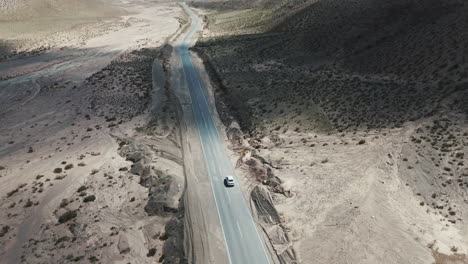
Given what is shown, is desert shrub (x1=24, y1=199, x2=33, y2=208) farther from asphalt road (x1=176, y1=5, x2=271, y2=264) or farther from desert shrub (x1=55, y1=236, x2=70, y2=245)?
asphalt road (x1=176, y1=5, x2=271, y2=264)

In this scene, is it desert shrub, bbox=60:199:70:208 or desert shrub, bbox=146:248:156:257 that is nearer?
desert shrub, bbox=146:248:156:257

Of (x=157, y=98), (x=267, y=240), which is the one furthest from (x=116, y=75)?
(x=267, y=240)

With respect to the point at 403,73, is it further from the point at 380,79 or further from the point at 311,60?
the point at 311,60

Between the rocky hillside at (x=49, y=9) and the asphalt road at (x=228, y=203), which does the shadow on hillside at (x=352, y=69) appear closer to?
the asphalt road at (x=228, y=203)

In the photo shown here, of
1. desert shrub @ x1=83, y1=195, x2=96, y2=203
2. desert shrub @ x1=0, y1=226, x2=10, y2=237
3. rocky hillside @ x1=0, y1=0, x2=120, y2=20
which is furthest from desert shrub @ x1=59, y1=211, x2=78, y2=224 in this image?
rocky hillside @ x1=0, y1=0, x2=120, y2=20

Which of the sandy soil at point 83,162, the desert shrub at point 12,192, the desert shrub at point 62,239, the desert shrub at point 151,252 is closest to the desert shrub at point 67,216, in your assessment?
the sandy soil at point 83,162

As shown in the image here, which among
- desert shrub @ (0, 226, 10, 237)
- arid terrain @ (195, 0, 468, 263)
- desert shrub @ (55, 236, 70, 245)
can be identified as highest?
arid terrain @ (195, 0, 468, 263)

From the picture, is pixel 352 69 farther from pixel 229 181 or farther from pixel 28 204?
pixel 28 204
